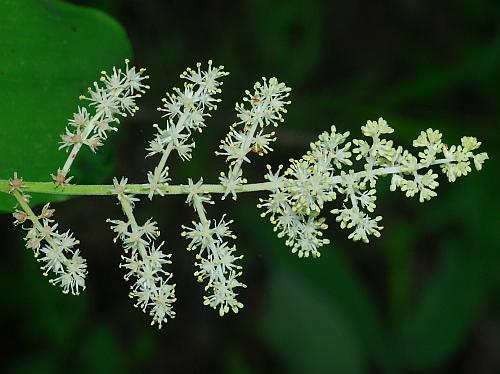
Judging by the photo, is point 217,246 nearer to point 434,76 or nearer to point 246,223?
point 246,223

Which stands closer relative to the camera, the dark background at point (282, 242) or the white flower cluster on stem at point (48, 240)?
the white flower cluster on stem at point (48, 240)

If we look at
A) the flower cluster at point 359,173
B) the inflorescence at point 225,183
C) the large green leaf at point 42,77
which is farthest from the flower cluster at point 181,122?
the large green leaf at point 42,77

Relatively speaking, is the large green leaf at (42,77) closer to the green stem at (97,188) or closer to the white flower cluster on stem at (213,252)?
the green stem at (97,188)

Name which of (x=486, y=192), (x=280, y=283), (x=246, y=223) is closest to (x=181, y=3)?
(x=246, y=223)

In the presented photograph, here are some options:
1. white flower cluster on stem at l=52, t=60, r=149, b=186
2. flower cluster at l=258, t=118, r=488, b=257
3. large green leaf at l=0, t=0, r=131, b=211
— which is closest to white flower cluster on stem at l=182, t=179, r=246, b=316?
flower cluster at l=258, t=118, r=488, b=257

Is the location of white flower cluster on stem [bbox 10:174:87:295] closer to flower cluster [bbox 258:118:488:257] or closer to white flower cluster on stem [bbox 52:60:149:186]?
white flower cluster on stem [bbox 52:60:149:186]

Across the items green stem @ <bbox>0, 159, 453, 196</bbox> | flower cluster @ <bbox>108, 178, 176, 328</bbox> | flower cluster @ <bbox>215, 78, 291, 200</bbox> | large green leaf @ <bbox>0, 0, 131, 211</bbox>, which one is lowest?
flower cluster @ <bbox>108, 178, 176, 328</bbox>

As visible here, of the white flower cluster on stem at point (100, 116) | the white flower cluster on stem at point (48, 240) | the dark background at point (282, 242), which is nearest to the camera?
the white flower cluster on stem at point (48, 240)

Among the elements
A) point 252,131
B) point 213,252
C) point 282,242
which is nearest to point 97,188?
point 213,252
